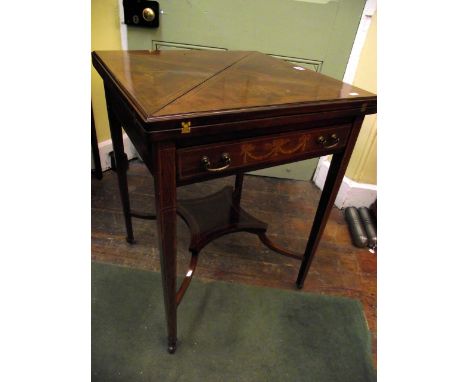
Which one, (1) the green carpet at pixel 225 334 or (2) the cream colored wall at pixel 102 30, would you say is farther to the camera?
(2) the cream colored wall at pixel 102 30

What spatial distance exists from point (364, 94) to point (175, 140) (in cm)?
56

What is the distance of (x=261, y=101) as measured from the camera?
27.8 inches

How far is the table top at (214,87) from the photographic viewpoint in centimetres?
63

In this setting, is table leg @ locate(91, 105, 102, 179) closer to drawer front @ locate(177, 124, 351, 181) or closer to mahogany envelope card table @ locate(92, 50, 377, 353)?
mahogany envelope card table @ locate(92, 50, 377, 353)

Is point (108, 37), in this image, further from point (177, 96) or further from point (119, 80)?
point (177, 96)

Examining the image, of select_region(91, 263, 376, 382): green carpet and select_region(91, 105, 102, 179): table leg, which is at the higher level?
select_region(91, 105, 102, 179): table leg

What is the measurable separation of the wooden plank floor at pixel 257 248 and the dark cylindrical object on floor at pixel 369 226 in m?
0.07

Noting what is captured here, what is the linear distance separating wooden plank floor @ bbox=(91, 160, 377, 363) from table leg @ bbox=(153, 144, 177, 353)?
46cm

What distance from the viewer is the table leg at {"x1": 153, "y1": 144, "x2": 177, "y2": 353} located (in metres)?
0.63

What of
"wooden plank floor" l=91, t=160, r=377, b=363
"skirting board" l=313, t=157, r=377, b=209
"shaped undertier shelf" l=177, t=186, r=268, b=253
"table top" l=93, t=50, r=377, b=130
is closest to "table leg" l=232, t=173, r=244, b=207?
"shaped undertier shelf" l=177, t=186, r=268, b=253

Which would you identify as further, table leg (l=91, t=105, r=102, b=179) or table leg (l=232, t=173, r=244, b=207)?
table leg (l=91, t=105, r=102, b=179)

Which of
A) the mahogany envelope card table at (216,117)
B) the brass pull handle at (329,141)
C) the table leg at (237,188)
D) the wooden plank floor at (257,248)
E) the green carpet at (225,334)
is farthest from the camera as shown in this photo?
the table leg at (237,188)

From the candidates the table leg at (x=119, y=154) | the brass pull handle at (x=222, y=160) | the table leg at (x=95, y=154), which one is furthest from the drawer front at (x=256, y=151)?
the table leg at (x=95, y=154)

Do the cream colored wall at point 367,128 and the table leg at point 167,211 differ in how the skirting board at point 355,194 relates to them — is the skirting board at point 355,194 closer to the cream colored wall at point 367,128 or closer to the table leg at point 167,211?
the cream colored wall at point 367,128
